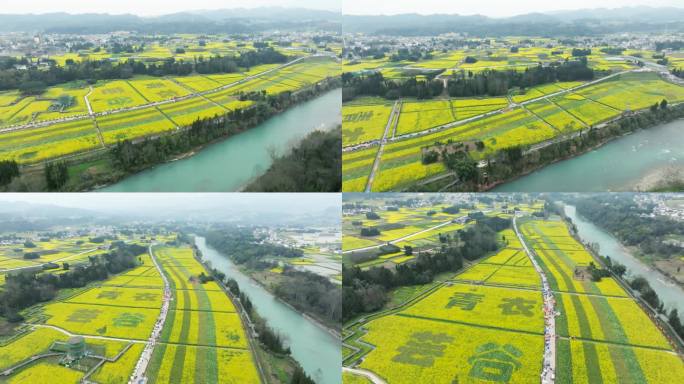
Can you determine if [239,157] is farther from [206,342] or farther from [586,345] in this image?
[586,345]

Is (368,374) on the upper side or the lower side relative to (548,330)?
lower

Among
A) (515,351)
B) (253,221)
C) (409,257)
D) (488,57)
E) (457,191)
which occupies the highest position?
(488,57)

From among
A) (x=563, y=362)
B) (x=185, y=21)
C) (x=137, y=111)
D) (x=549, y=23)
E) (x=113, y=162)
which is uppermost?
(x=549, y=23)

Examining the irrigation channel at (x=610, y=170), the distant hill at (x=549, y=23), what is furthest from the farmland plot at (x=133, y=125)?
the irrigation channel at (x=610, y=170)

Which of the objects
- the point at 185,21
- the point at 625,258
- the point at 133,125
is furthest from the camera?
the point at 625,258

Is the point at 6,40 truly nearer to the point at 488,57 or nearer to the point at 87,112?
the point at 87,112

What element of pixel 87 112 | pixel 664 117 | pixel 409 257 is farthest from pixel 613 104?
pixel 87 112

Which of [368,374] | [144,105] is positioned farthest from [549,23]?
[144,105]

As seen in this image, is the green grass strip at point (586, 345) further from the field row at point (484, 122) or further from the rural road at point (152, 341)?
the rural road at point (152, 341)
